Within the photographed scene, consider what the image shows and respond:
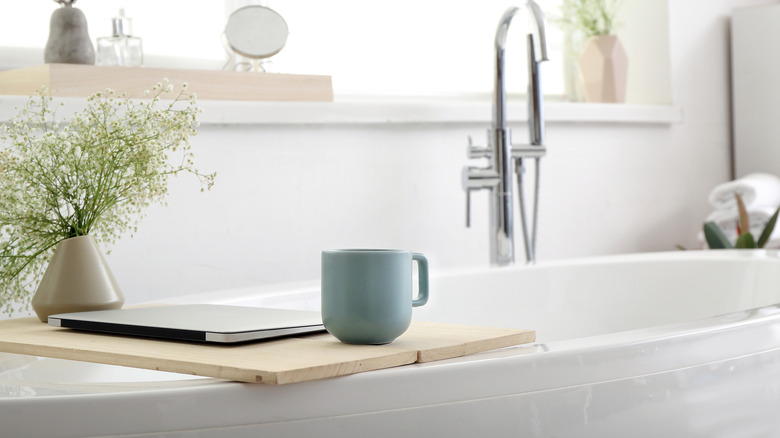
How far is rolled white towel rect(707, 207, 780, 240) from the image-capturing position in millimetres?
1863

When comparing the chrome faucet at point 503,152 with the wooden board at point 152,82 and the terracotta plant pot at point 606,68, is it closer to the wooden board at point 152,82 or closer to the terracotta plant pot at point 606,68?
the wooden board at point 152,82

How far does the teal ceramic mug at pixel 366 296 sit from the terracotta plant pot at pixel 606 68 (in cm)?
140

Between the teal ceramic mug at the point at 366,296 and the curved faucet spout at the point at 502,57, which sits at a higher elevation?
the curved faucet spout at the point at 502,57

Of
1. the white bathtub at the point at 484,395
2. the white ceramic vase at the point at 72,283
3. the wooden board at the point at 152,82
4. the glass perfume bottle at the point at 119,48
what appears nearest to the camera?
the white bathtub at the point at 484,395

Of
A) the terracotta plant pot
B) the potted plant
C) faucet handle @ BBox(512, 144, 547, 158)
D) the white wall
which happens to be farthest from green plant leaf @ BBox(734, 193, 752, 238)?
faucet handle @ BBox(512, 144, 547, 158)

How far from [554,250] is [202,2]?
804 millimetres

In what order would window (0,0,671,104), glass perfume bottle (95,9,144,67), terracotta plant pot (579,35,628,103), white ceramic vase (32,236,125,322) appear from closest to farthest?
white ceramic vase (32,236,125,322)
glass perfume bottle (95,9,144,67)
window (0,0,671,104)
terracotta plant pot (579,35,628,103)

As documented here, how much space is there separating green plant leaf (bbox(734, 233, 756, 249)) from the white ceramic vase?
4.01 feet

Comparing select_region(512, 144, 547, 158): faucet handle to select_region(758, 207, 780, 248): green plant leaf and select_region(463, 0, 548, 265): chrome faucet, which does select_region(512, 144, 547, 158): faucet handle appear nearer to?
select_region(463, 0, 548, 265): chrome faucet

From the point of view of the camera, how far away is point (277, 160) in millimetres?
1457

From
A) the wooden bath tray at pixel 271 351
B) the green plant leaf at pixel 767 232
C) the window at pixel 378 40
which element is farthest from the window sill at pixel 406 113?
the wooden bath tray at pixel 271 351

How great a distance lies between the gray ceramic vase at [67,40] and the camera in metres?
1.28

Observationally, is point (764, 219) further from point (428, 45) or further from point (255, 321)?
point (255, 321)

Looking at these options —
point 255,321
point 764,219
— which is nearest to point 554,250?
point 764,219
